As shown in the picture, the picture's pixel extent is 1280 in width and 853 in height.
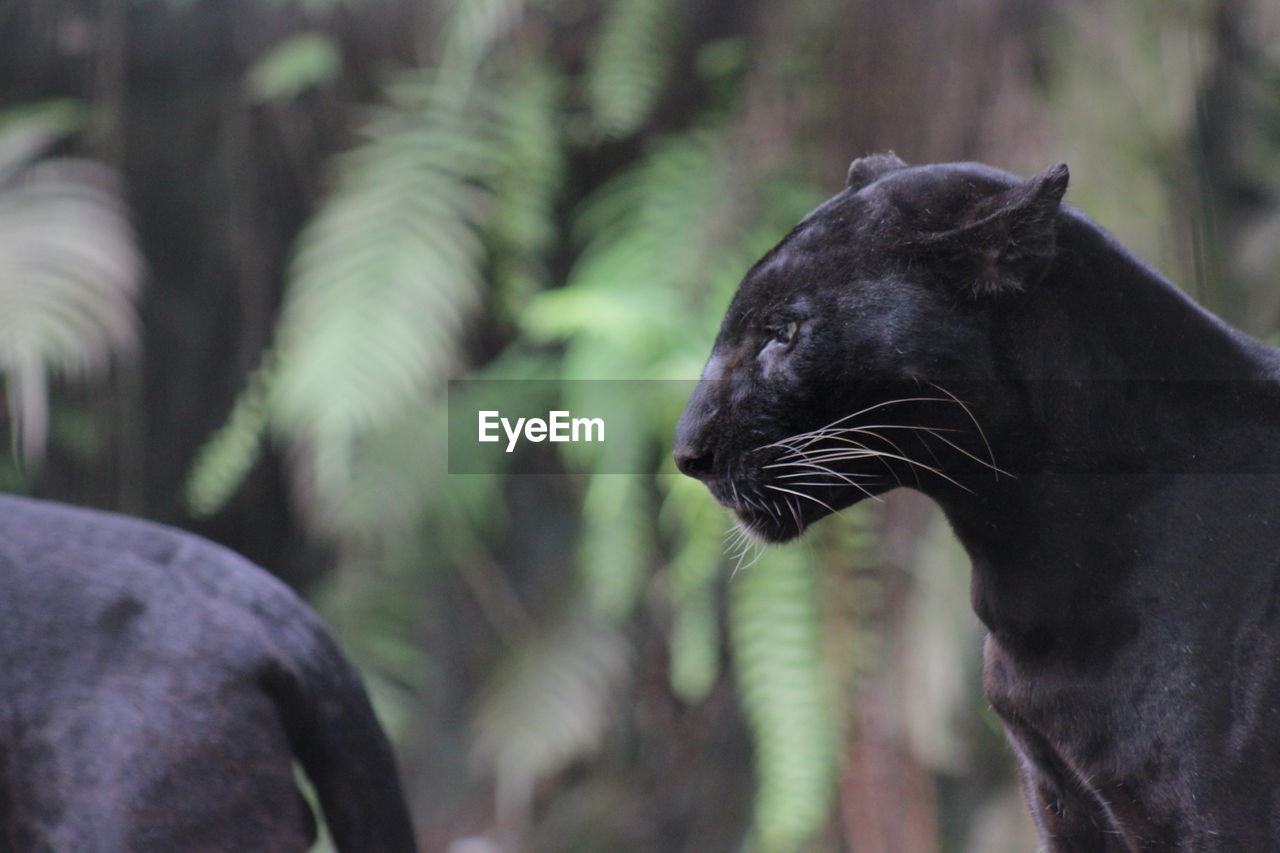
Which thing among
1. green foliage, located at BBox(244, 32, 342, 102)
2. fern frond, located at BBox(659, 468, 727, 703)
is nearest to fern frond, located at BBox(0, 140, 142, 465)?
green foliage, located at BBox(244, 32, 342, 102)

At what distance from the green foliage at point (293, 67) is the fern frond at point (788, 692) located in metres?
1.19

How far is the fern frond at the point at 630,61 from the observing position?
196 centimetres

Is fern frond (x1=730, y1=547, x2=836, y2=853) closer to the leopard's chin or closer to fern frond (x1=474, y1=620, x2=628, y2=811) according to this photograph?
fern frond (x1=474, y1=620, x2=628, y2=811)

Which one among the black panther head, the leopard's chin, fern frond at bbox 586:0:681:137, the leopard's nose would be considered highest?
fern frond at bbox 586:0:681:137

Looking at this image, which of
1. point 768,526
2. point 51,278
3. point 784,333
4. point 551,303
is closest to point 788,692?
point 551,303

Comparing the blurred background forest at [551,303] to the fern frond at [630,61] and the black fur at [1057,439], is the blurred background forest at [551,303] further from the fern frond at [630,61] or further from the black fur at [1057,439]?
the black fur at [1057,439]

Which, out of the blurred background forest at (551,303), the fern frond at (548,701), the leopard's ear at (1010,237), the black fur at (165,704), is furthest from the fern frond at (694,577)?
the leopard's ear at (1010,237)

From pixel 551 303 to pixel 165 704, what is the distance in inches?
37.5

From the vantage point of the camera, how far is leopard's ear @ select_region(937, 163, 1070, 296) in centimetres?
66

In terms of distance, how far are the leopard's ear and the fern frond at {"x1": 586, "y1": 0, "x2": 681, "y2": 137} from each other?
133cm

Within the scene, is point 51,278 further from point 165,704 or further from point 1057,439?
point 1057,439

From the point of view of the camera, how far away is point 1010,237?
0.67 meters

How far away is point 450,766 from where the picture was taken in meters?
2.36

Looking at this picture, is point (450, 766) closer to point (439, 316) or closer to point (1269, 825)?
point (439, 316)
